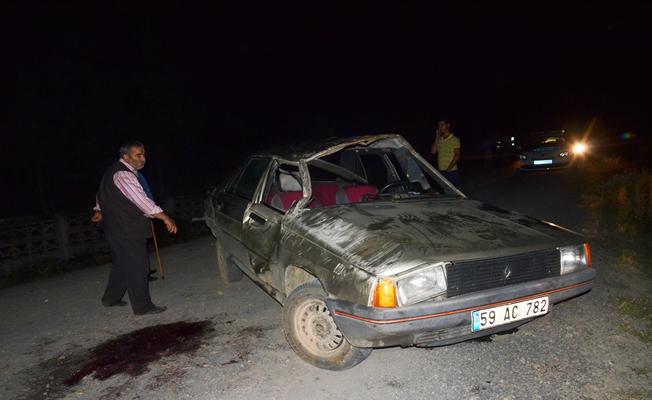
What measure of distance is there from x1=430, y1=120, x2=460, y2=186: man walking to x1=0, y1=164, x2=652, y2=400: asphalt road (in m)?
2.82

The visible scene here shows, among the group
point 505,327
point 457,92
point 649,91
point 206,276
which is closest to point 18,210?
point 206,276

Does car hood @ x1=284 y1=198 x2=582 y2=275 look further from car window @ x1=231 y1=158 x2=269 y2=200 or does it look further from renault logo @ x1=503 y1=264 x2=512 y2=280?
car window @ x1=231 y1=158 x2=269 y2=200

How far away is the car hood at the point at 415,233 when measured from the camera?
2.71 meters

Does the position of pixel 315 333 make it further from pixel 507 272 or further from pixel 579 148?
pixel 579 148

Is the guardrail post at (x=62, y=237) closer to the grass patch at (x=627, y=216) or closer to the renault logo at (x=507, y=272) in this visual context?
the renault logo at (x=507, y=272)

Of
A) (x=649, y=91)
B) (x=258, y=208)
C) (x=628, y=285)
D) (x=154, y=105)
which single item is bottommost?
(x=628, y=285)

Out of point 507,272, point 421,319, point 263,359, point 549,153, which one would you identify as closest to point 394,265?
point 421,319

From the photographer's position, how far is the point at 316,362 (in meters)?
3.11

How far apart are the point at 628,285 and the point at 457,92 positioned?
45.0m

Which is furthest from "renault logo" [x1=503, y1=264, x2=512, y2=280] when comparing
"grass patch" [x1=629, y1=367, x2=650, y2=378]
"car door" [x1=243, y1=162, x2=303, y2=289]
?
"car door" [x1=243, y1=162, x2=303, y2=289]

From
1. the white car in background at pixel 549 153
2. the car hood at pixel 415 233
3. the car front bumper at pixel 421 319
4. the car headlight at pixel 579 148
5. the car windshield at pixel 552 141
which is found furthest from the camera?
the car headlight at pixel 579 148

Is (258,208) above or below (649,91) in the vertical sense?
below

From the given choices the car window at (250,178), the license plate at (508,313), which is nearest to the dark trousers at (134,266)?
the car window at (250,178)

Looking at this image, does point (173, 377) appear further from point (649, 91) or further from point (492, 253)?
point (649, 91)
